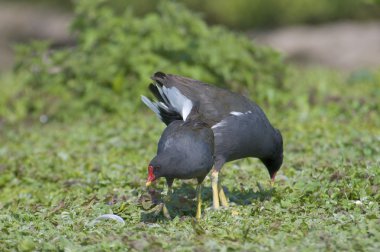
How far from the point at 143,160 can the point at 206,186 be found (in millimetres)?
1222

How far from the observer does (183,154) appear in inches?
201

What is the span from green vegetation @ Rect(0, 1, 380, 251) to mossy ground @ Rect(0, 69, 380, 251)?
0.5 inches

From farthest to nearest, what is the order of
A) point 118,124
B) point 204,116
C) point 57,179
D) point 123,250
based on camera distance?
point 118,124 < point 57,179 < point 204,116 < point 123,250

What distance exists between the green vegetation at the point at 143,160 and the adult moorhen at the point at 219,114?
389 mm

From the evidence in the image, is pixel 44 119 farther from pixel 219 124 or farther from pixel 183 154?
pixel 183 154

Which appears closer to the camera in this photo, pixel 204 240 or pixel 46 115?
pixel 204 240

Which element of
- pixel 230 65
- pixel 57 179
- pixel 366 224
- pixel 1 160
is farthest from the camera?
pixel 230 65

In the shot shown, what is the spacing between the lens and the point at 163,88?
5789 millimetres

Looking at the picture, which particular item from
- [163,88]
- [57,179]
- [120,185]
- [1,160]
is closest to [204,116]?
[163,88]

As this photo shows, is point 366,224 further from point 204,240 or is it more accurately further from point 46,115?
point 46,115

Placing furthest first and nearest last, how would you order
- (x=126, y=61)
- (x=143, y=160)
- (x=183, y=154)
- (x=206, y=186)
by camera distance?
(x=126, y=61) < (x=143, y=160) < (x=206, y=186) < (x=183, y=154)

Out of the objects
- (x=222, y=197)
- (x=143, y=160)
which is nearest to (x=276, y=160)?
(x=222, y=197)

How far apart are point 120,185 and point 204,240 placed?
208 centimetres

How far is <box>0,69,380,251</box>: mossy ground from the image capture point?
183 inches
